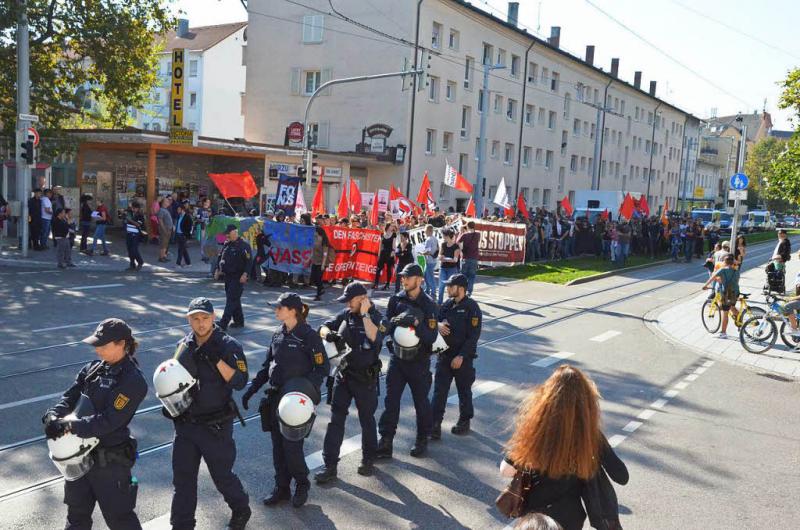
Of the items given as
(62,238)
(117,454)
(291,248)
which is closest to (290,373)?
(117,454)

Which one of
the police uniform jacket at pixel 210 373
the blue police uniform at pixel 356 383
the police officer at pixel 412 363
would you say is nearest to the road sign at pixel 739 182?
the police officer at pixel 412 363

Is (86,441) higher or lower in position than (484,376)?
higher

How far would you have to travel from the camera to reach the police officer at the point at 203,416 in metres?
4.85

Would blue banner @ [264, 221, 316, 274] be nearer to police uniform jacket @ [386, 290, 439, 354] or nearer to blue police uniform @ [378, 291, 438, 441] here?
police uniform jacket @ [386, 290, 439, 354]

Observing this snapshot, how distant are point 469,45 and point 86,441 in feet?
126

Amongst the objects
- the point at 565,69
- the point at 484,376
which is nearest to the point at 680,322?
the point at 484,376

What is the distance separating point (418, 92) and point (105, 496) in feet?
90.2

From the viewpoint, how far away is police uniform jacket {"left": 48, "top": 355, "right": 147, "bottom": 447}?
13.9 feet

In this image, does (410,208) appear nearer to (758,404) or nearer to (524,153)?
(758,404)

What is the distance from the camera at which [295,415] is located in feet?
17.2

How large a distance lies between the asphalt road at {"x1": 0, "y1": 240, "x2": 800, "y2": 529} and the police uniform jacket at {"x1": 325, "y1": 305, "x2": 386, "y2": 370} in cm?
99

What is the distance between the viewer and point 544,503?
3.51 meters

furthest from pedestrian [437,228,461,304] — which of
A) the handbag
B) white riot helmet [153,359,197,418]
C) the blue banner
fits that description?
the handbag

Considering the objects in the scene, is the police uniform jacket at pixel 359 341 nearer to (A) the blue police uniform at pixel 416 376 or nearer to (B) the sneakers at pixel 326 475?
(A) the blue police uniform at pixel 416 376
